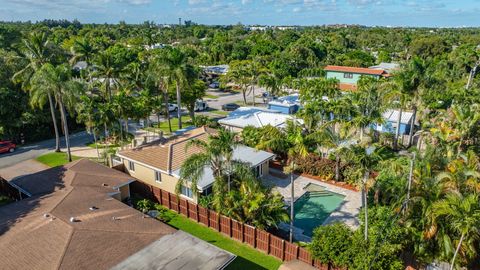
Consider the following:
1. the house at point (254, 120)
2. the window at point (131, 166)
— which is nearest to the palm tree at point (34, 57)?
the window at point (131, 166)

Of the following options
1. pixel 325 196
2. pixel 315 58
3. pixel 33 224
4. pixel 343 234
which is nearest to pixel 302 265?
pixel 343 234

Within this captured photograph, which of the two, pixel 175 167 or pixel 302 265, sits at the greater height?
pixel 175 167

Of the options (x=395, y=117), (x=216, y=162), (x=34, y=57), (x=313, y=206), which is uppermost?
(x=34, y=57)

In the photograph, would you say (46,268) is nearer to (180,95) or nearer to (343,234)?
(343,234)

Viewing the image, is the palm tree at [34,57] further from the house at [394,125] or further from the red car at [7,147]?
the house at [394,125]

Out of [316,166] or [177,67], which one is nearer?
[316,166]

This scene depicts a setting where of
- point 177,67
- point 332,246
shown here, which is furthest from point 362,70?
point 332,246

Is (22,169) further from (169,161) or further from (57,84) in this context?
(169,161)
